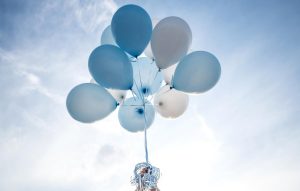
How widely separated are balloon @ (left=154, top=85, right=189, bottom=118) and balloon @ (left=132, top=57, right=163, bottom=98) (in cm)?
23

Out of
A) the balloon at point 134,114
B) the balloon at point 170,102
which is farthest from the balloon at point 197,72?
the balloon at point 134,114

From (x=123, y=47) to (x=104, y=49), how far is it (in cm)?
32

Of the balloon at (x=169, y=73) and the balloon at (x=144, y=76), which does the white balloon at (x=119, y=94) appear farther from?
the balloon at (x=169, y=73)

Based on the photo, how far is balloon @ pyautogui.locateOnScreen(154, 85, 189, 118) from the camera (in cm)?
515

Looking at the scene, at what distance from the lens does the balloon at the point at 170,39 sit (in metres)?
4.29

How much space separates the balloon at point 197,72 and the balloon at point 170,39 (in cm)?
21

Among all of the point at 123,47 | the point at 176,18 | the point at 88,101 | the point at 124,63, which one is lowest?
the point at 88,101

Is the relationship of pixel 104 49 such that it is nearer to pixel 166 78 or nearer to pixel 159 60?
pixel 159 60

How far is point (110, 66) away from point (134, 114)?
1280mm

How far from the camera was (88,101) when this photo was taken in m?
4.39

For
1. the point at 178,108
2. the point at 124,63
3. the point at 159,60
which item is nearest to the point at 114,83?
the point at 124,63

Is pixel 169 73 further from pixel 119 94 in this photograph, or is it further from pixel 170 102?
pixel 119 94

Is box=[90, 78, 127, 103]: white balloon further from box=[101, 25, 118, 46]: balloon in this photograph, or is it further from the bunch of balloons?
box=[101, 25, 118, 46]: balloon

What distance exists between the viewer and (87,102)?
4.38 meters
